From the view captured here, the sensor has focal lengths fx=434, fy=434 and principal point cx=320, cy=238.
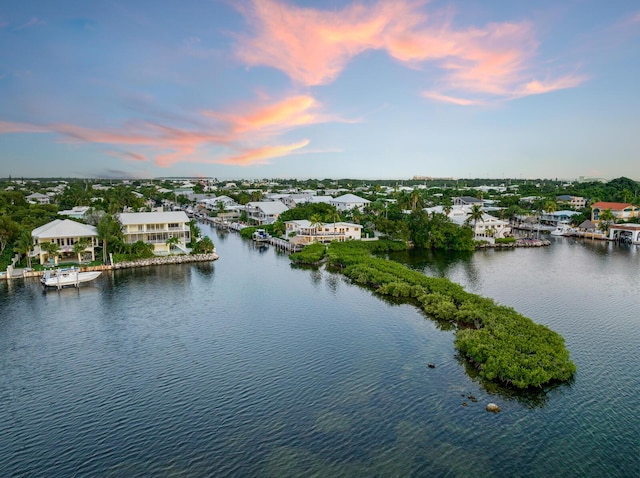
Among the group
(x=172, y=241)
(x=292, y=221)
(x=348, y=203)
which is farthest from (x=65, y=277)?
(x=348, y=203)

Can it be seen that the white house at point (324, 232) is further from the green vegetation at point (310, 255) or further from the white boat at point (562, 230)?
the white boat at point (562, 230)

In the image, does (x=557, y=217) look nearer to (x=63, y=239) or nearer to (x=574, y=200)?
(x=574, y=200)

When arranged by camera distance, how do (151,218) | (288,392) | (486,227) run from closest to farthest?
(288,392)
(151,218)
(486,227)

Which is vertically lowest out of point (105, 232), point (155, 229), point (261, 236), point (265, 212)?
point (261, 236)

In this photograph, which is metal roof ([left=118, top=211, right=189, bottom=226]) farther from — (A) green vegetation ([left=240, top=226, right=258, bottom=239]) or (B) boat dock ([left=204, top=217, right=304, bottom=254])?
(A) green vegetation ([left=240, top=226, right=258, bottom=239])

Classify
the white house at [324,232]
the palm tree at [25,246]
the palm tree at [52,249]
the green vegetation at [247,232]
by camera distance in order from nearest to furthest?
the palm tree at [25,246], the palm tree at [52,249], the white house at [324,232], the green vegetation at [247,232]

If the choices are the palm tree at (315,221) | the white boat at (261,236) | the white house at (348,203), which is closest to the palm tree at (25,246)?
the white boat at (261,236)
